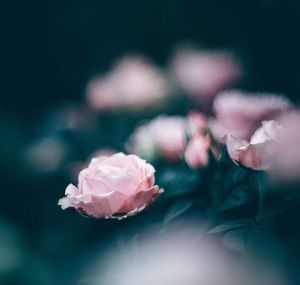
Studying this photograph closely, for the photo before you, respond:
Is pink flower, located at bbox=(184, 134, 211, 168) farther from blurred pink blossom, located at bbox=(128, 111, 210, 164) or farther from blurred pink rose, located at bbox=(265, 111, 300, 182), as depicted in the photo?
blurred pink rose, located at bbox=(265, 111, 300, 182)

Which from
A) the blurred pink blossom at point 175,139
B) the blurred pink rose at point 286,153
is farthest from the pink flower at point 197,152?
the blurred pink rose at point 286,153

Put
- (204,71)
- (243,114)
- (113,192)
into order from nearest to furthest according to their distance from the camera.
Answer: (113,192) → (243,114) → (204,71)

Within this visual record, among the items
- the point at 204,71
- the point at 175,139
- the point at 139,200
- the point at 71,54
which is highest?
the point at 71,54

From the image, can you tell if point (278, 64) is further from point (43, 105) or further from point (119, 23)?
point (43, 105)

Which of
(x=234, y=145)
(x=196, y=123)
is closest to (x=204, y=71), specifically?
(x=196, y=123)

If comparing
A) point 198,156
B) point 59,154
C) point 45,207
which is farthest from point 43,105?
point 198,156

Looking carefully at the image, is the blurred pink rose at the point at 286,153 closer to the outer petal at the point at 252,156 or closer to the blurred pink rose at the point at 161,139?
the outer petal at the point at 252,156

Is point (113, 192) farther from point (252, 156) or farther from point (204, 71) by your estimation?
point (204, 71)
